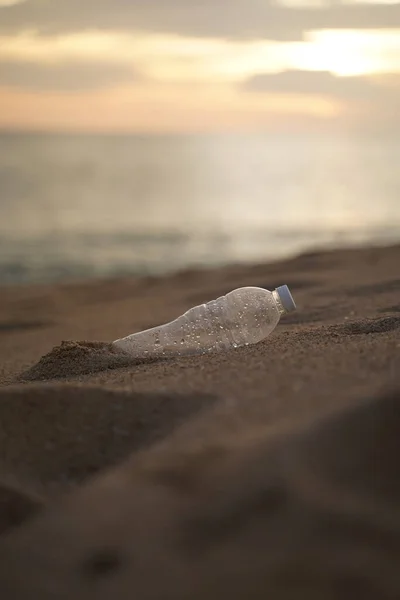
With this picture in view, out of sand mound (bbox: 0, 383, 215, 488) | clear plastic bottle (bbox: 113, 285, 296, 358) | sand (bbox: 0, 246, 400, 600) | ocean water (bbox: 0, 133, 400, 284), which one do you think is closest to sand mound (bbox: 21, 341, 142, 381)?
clear plastic bottle (bbox: 113, 285, 296, 358)

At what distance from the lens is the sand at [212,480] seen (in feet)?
5.36

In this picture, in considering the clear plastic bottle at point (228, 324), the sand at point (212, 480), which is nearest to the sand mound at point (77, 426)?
the sand at point (212, 480)

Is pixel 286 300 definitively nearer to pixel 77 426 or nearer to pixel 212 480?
pixel 77 426

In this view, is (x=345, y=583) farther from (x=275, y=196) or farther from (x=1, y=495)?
(x=275, y=196)

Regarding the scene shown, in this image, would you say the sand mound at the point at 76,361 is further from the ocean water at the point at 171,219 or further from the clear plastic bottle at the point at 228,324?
the ocean water at the point at 171,219

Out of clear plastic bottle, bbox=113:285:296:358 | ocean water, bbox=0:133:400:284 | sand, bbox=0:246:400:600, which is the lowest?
sand, bbox=0:246:400:600

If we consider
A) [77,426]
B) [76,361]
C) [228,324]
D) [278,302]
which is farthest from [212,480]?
[228,324]

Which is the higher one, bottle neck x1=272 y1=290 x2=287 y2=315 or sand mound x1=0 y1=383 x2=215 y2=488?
bottle neck x1=272 y1=290 x2=287 y2=315

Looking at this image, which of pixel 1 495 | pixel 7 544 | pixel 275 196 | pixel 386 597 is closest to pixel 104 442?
pixel 1 495

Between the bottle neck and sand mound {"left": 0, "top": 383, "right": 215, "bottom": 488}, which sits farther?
the bottle neck

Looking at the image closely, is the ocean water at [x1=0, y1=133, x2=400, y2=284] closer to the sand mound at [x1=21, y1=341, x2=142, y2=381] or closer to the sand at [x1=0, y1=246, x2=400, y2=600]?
the sand mound at [x1=21, y1=341, x2=142, y2=381]

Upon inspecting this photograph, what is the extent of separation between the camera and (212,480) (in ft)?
6.14

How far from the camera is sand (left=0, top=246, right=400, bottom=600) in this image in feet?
5.36

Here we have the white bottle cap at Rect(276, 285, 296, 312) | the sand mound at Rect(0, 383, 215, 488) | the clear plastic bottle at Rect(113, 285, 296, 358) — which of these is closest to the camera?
the sand mound at Rect(0, 383, 215, 488)
